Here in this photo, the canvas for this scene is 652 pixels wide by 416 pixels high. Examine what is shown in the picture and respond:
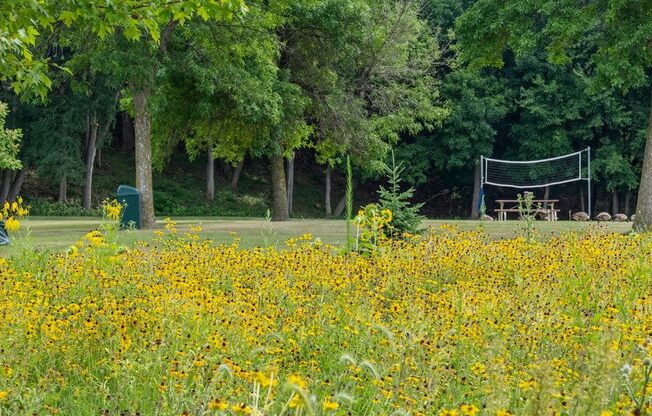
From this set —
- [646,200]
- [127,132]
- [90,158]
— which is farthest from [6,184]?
[646,200]

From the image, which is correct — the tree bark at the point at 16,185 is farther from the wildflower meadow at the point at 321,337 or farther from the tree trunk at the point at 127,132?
the wildflower meadow at the point at 321,337

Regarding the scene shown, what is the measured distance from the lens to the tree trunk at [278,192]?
2515 centimetres

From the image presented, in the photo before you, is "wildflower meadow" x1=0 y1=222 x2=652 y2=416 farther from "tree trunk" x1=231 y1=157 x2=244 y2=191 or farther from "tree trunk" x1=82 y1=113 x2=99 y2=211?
"tree trunk" x1=231 y1=157 x2=244 y2=191

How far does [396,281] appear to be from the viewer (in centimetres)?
729

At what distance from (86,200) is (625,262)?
28363 millimetres

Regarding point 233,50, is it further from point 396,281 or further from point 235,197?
point 235,197

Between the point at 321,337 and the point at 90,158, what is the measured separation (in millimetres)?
30704

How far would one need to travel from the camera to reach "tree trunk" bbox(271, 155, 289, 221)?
2515 centimetres

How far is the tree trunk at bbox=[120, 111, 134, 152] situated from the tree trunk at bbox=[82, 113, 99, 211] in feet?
21.9

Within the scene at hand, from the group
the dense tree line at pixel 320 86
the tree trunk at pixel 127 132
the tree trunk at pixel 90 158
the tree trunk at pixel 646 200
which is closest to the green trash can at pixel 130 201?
the dense tree line at pixel 320 86

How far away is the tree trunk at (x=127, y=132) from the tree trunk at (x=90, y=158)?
21.9ft

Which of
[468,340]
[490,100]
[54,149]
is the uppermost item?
[490,100]

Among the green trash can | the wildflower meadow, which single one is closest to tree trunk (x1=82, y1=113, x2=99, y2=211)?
the green trash can

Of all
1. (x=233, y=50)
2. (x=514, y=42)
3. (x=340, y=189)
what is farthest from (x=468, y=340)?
(x=340, y=189)
